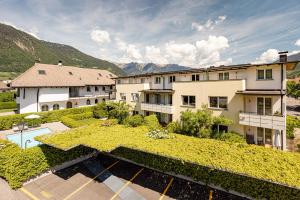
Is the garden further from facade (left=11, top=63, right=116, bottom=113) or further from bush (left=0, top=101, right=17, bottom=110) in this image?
bush (left=0, top=101, right=17, bottom=110)

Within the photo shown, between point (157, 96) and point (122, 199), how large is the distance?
73.9 ft

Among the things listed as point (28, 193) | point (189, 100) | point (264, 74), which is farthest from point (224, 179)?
point (28, 193)

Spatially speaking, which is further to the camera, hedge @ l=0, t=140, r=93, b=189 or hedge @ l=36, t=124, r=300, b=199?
hedge @ l=0, t=140, r=93, b=189

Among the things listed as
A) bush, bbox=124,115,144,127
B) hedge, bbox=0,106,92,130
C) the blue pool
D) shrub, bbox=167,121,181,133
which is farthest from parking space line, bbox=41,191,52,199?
hedge, bbox=0,106,92,130

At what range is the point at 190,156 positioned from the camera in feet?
39.9

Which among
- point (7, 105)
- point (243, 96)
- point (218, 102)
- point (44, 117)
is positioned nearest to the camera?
point (243, 96)

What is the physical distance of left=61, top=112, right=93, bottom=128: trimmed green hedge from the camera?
32.2 meters

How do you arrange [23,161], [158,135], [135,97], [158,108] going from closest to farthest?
[23,161], [158,135], [158,108], [135,97]

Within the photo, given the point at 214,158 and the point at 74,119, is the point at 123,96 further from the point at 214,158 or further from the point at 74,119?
the point at 214,158

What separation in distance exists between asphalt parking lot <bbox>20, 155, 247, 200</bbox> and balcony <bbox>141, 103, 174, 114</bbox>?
1332cm

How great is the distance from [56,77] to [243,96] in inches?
1582

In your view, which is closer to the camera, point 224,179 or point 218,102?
point 224,179

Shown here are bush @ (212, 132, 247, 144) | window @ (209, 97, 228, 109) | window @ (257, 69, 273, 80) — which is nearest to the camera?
bush @ (212, 132, 247, 144)

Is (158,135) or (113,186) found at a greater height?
(158,135)
